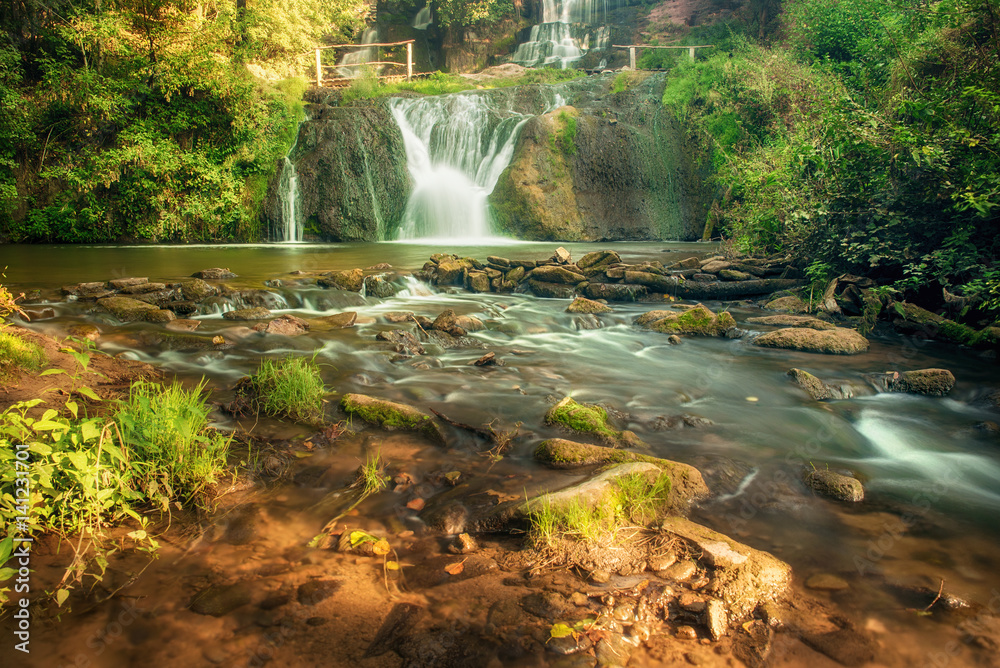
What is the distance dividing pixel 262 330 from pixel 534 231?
1356cm

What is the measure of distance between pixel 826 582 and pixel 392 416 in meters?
2.95

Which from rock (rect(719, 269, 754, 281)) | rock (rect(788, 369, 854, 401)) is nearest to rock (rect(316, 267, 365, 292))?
rock (rect(719, 269, 754, 281))

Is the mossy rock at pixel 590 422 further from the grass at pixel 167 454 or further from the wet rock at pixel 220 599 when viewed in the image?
the wet rock at pixel 220 599

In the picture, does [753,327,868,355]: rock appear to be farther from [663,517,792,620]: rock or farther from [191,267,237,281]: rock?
[191,267,237,281]: rock

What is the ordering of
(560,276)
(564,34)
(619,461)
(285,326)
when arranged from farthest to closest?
(564,34)
(560,276)
(285,326)
(619,461)

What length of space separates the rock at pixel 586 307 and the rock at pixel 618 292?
3.77 feet

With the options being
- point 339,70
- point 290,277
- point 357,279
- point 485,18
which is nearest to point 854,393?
point 357,279

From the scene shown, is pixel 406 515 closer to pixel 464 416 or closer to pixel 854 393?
pixel 464 416

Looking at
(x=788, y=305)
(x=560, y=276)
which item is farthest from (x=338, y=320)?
(x=788, y=305)

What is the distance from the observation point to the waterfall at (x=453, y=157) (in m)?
20.0

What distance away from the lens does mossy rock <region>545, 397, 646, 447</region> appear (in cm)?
434

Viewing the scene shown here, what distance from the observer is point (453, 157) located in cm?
2088

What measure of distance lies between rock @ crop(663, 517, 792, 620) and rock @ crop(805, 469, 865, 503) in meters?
1.08

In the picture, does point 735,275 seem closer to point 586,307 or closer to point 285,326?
point 586,307
